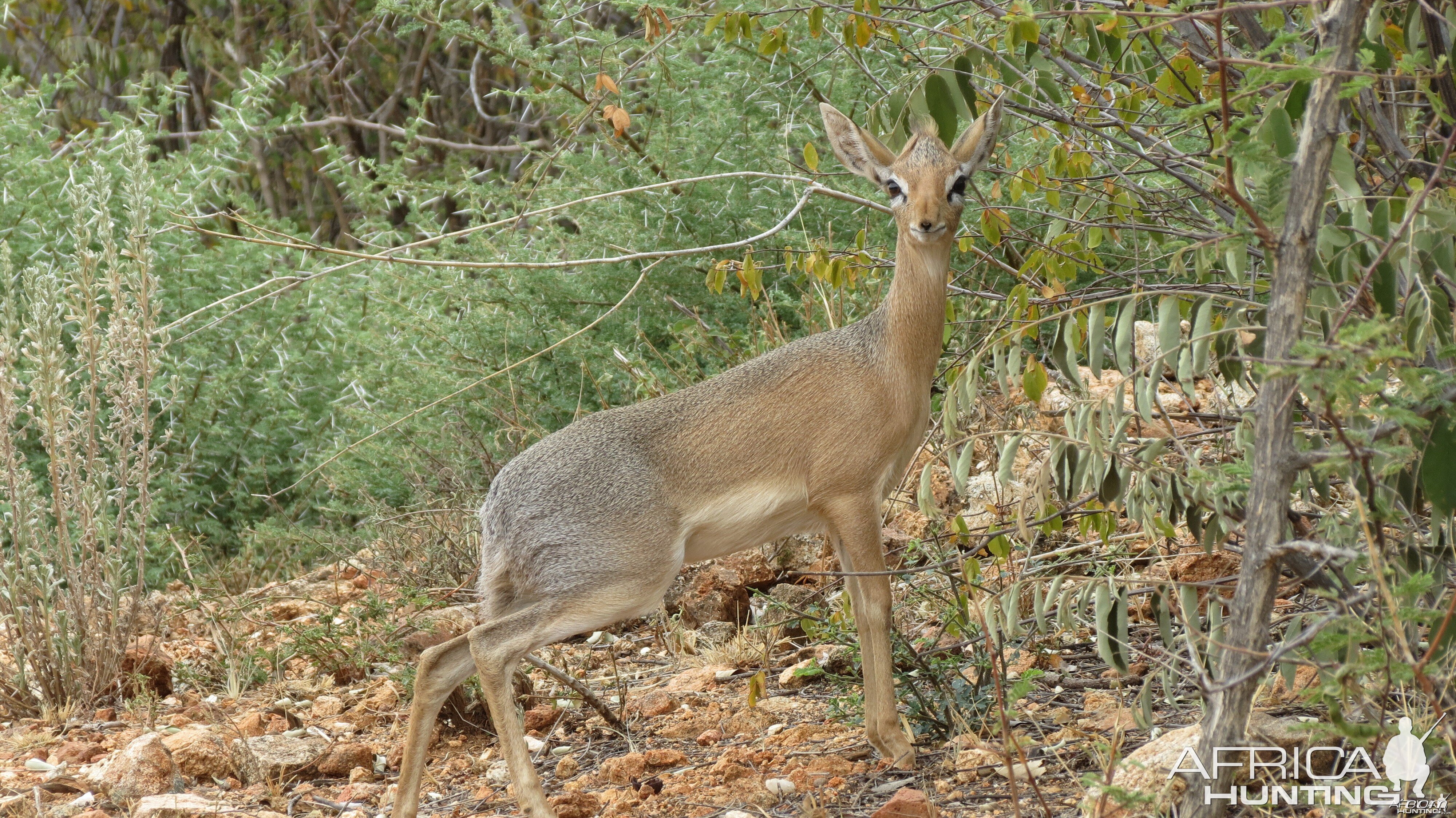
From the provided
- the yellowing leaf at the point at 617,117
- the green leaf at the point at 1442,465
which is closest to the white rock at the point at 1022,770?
the green leaf at the point at 1442,465

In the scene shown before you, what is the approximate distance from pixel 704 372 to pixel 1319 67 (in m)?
4.59

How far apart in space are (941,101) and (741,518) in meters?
1.51

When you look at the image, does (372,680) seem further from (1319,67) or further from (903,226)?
(1319,67)

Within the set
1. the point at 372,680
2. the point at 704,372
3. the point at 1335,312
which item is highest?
the point at 1335,312

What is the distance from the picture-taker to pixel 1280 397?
242 cm

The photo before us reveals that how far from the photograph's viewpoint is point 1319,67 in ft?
7.41

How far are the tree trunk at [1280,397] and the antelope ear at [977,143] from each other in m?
1.76

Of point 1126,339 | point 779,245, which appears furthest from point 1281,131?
point 779,245

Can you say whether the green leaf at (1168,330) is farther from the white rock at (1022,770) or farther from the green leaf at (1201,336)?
the white rock at (1022,770)

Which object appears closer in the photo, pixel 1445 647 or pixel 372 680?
pixel 1445 647

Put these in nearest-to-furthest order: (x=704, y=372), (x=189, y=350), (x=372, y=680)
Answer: (x=372, y=680) < (x=704, y=372) < (x=189, y=350)

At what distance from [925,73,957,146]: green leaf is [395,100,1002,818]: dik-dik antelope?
0.37 m

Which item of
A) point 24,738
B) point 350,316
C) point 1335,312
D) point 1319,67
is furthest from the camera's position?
point 350,316

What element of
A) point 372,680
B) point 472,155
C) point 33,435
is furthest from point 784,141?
point 472,155
